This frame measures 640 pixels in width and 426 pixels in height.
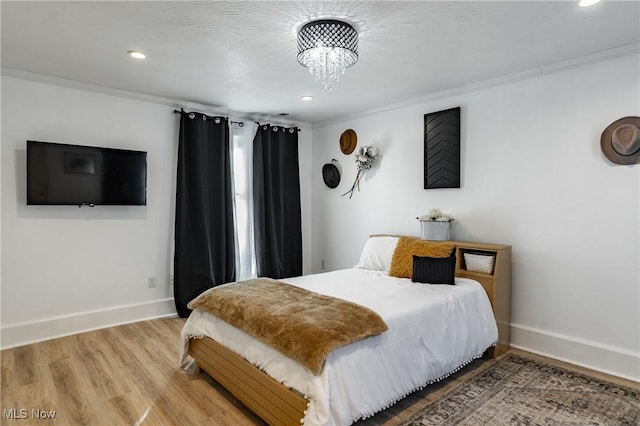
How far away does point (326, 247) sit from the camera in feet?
17.5

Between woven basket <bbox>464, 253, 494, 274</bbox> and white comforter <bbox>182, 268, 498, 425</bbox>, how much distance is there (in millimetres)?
198

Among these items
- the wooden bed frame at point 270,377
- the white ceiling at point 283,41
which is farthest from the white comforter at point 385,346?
the white ceiling at point 283,41

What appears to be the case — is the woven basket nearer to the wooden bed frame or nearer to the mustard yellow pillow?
the wooden bed frame

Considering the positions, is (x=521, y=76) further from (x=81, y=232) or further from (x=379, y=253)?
(x=81, y=232)

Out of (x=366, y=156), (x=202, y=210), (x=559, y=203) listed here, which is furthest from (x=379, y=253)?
(x=202, y=210)

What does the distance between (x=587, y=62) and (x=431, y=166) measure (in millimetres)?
1556

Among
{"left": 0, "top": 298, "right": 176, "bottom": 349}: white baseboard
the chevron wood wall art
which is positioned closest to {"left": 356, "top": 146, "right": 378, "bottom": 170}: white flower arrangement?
the chevron wood wall art

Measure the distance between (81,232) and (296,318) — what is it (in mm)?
2714

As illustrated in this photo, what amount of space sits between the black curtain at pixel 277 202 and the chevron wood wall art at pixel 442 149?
76.3 inches

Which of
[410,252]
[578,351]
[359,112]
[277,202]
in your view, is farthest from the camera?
[277,202]

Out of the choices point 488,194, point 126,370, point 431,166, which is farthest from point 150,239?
point 488,194

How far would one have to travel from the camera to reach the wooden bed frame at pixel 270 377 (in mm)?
1969

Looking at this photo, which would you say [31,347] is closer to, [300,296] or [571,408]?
[300,296]

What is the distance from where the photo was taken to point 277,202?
501cm
